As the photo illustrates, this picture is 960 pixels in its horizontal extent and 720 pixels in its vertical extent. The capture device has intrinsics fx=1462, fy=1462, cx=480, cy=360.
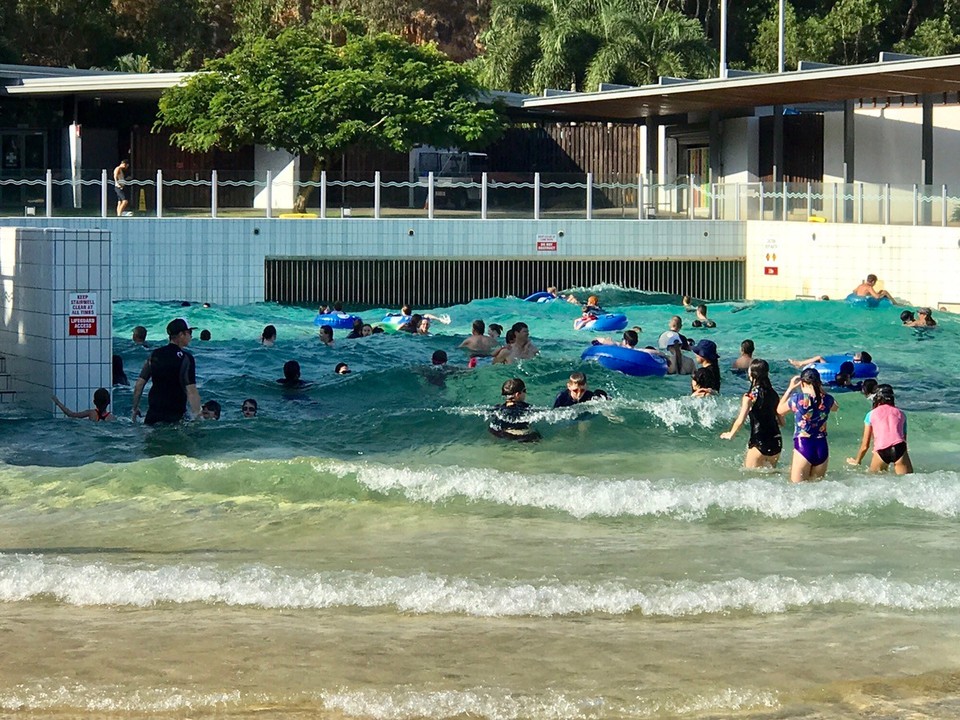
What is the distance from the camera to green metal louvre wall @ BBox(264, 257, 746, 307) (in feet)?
103

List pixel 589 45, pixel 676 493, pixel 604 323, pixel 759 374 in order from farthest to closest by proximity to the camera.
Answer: pixel 589 45 → pixel 604 323 → pixel 759 374 → pixel 676 493

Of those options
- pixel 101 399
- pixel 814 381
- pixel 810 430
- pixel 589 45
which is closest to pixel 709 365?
pixel 810 430

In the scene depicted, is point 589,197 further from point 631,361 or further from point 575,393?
point 575,393

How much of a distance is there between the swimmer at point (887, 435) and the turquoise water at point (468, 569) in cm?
48

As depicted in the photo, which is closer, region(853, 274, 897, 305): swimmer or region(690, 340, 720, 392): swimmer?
region(690, 340, 720, 392): swimmer

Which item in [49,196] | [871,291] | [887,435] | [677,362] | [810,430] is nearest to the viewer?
[810,430]

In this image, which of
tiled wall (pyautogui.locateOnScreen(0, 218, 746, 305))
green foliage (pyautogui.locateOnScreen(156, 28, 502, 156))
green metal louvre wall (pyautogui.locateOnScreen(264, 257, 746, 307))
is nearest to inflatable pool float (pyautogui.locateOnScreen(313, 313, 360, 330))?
green metal louvre wall (pyautogui.locateOnScreen(264, 257, 746, 307))

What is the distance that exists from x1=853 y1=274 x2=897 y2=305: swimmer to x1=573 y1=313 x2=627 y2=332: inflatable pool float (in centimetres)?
499

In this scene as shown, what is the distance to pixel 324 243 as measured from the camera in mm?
31094

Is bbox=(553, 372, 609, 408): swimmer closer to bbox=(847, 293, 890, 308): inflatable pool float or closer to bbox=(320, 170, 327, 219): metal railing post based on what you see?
bbox=(847, 293, 890, 308): inflatable pool float

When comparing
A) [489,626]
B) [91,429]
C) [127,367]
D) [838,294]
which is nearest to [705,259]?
[838,294]

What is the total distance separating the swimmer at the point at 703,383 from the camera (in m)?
17.5

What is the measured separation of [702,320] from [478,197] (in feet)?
21.0

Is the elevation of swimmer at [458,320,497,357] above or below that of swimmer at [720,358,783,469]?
above
